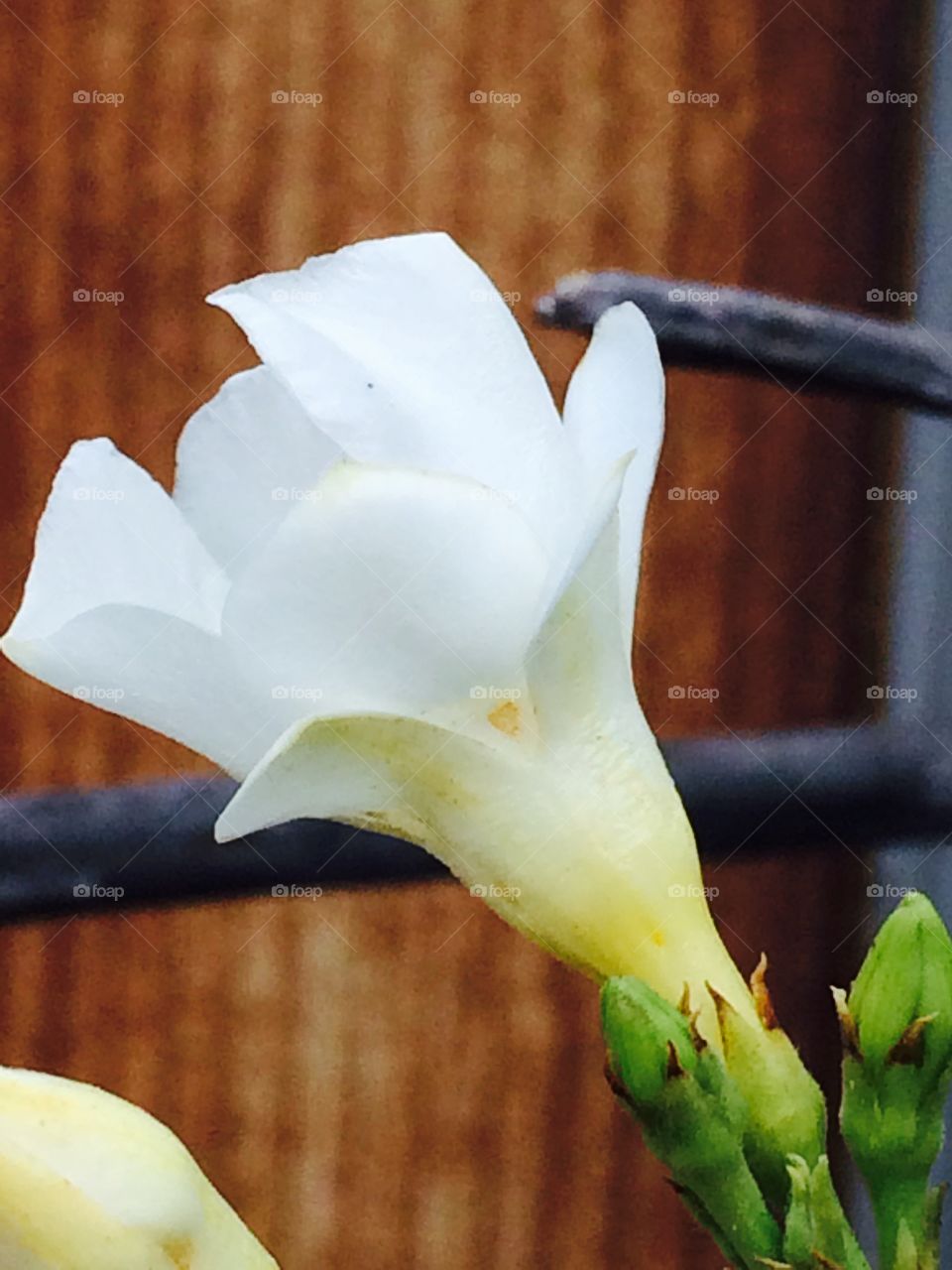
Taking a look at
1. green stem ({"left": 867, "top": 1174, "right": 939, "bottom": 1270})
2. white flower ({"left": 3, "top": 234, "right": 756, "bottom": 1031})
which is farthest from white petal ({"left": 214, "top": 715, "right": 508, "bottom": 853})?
green stem ({"left": 867, "top": 1174, "right": 939, "bottom": 1270})

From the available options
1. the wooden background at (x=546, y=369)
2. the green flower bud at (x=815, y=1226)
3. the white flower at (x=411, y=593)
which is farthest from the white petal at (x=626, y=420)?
the wooden background at (x=546, y=369)

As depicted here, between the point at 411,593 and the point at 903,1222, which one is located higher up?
the point at 411,593

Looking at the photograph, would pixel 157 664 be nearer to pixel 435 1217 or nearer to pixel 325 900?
pixel 325 900

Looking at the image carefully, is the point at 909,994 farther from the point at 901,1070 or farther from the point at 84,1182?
the point at 84,1182

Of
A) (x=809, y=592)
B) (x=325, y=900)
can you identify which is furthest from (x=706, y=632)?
(x=325, y=900)

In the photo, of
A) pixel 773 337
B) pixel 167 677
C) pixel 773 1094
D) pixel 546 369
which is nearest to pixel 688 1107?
pixel 773 1094

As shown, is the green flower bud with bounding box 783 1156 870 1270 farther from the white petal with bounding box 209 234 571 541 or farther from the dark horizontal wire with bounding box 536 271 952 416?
the dark horizontal wire with bounding box 536 271 952 416

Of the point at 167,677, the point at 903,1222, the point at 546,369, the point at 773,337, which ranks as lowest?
the point at 903,1222
